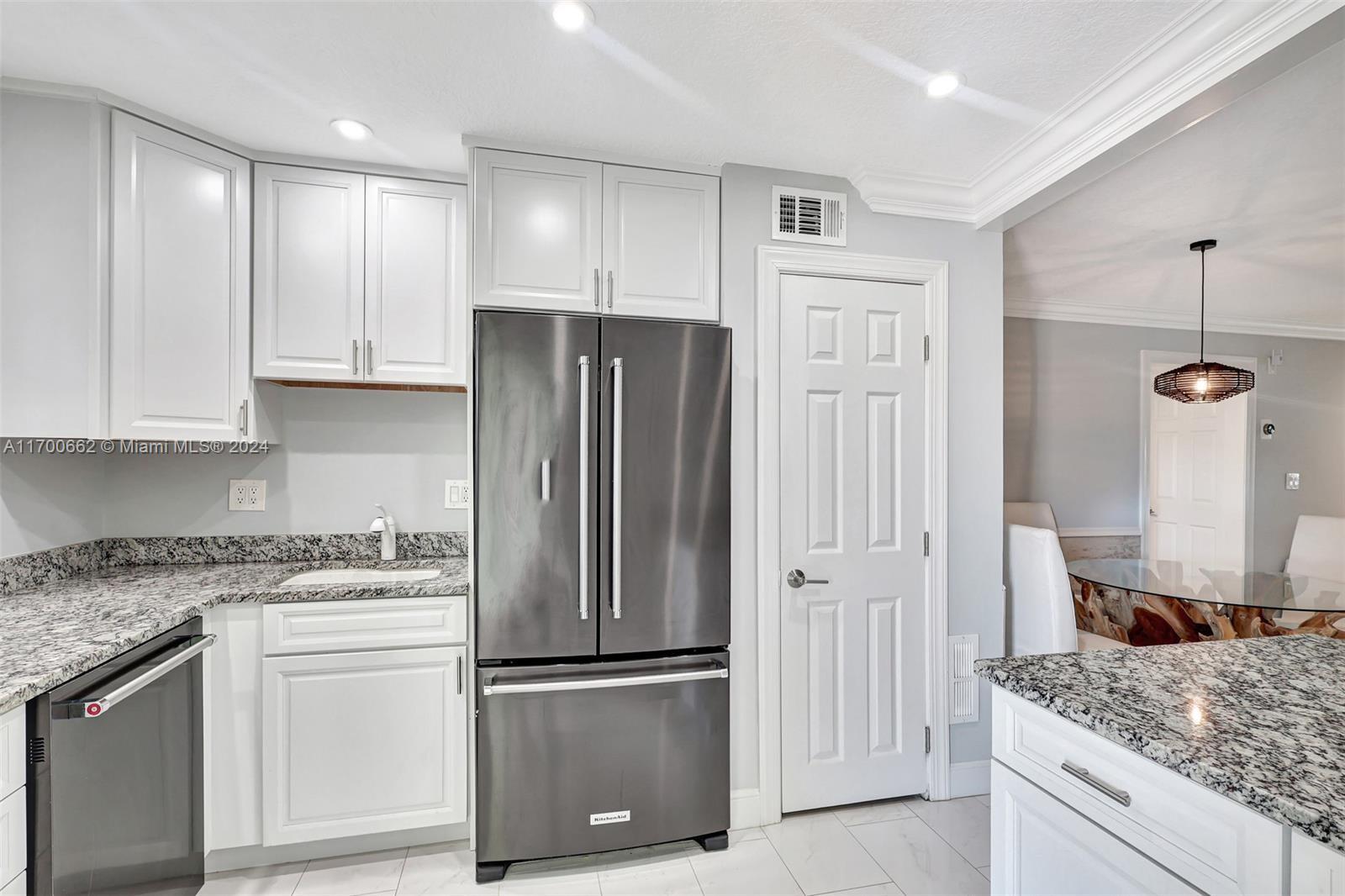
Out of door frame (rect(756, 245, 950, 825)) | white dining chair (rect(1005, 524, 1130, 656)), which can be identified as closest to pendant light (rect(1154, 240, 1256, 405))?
white dining chair (rect(1005, 524, 1130, 656))

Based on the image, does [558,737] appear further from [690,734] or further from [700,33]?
[700,33]

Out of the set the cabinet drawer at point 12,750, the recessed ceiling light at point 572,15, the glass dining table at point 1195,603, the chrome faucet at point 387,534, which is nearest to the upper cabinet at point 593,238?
the recessed ceiling light at point 572,15

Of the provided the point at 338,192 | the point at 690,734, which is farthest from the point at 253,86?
the point at 690,734

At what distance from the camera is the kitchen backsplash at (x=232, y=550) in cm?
222

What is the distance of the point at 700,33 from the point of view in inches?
64.5

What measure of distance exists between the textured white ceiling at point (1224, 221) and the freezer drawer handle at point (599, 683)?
244cm

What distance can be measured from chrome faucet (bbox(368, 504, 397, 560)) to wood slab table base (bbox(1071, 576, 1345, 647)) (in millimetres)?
3088

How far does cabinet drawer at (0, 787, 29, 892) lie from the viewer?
1.18 m

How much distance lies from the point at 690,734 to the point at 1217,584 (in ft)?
8.24

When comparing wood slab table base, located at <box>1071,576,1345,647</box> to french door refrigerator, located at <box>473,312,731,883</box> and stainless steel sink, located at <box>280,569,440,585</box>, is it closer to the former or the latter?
french door refrigerator, located at <box>473,312,731,883</box>

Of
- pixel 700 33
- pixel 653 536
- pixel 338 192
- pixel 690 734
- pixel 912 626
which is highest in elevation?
pixel 700 33

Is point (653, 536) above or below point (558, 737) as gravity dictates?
above

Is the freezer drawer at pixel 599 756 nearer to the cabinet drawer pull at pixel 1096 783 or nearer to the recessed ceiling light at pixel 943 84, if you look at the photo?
the cabinet drawer pull at pixel 1096 783

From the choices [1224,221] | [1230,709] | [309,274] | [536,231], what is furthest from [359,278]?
[1224,221]
